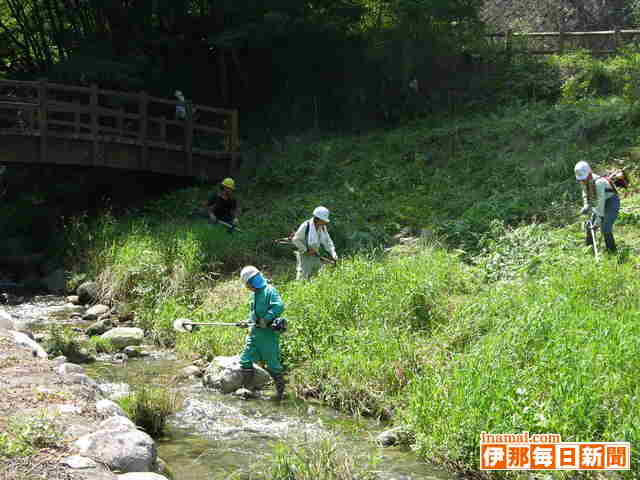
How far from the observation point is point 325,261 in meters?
12.1

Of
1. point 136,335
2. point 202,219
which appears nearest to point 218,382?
point 136,335

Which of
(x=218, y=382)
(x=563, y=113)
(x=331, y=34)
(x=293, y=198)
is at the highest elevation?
(x=331, y=34)

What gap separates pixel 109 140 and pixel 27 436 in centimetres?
1356

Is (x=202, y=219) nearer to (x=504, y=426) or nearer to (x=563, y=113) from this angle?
(x=563, y=113)

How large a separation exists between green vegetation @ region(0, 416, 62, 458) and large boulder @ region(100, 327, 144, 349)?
574 centimetres

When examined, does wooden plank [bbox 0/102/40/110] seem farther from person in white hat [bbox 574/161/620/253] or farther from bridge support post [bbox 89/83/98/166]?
person in white hat [bbox 574/161/620/253]

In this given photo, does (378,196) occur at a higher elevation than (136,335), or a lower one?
higher

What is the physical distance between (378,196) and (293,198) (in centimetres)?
224

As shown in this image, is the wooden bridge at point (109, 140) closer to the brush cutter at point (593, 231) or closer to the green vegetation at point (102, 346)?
the green vegetation at point (102, 346)

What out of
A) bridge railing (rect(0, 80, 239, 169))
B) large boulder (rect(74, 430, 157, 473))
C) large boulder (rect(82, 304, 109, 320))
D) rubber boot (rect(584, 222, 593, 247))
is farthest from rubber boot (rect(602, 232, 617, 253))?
bridge railing (rect(0, 80, 239, 169))

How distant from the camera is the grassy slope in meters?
7.10

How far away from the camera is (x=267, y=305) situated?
29.9 ft

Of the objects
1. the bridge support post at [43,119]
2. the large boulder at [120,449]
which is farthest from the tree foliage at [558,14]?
the large boulder at [120,449]

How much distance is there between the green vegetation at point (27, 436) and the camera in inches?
214
